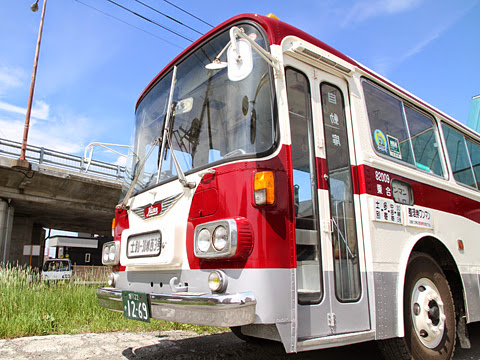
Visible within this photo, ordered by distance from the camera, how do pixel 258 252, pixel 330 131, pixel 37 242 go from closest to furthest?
1. pixel 258 252
2. pixel 330 131
3. pixel 37 242

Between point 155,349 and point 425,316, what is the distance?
9.47 feet

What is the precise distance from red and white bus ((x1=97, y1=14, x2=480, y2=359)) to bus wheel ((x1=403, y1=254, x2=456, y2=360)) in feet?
0.06

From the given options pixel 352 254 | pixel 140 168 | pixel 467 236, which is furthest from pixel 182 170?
pixel 467 236

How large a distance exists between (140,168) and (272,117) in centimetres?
165

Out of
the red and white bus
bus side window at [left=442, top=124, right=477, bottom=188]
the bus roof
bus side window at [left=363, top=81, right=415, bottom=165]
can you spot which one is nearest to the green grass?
the red and white bus

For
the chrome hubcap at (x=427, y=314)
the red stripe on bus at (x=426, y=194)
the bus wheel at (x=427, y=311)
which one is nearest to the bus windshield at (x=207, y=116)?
the red stripe on bus at (x=426, y=194)

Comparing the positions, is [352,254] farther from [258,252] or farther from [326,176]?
[258,252]

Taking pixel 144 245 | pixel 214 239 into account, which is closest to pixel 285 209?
pixel 214 239

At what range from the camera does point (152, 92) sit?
4238 millimetres

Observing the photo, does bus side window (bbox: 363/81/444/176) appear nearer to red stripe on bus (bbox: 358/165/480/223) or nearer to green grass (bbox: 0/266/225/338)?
red stripe on bus (bbox: 358/165/480/223)

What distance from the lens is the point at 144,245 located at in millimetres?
3365

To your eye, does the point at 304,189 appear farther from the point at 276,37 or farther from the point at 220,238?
the point at 276,37

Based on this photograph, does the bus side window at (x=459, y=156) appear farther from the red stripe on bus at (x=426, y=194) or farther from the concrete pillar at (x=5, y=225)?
the concrete pillar at (x=5, y=225)

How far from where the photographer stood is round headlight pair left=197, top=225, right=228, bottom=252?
8.67 feet
